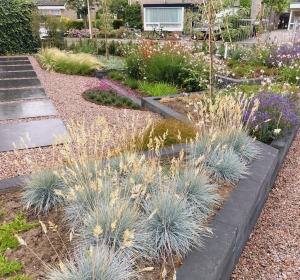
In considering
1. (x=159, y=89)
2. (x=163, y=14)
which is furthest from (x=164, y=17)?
(x=159, y=89)

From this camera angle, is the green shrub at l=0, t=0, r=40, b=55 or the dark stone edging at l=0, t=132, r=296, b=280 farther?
the green shrub at l=0, t=0, r=40, b=55

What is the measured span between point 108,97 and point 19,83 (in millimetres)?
3078

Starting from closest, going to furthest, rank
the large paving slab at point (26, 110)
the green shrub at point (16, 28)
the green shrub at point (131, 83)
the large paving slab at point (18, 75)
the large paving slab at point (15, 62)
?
the large paving slab at point (26, 110) → the green shrub at point (131, 83) → the large paving slab at point (18, 75) → the large paving slab at point (15, 62) → the green shrub at point (16, 28)

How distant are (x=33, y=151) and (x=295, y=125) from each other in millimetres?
3640

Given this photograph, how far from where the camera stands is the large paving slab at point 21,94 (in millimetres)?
6609

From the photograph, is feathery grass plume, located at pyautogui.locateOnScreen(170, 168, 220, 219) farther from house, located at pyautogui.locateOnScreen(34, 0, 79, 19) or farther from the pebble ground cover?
house, located at pyautogui.locateOnScreen(34, 0, 79, 19)

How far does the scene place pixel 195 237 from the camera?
207 centimetres

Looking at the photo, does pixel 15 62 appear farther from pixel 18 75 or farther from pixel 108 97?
pixel 108 97

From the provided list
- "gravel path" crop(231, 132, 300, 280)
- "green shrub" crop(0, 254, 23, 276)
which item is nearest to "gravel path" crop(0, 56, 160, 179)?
"green shrub" crop(0, 254, 23, 276)

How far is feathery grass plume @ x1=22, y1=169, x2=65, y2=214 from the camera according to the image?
254 centimetres

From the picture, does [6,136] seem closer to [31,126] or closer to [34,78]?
[31,126]

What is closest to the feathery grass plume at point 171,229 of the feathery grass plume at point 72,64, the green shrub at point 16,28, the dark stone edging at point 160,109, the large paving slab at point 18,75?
the dark stone edging at point 160,109

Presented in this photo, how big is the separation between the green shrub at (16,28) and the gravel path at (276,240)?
1413cm

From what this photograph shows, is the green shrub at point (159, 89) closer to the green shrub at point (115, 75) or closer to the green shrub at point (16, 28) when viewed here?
the green shrub at point (115, 75)
